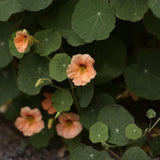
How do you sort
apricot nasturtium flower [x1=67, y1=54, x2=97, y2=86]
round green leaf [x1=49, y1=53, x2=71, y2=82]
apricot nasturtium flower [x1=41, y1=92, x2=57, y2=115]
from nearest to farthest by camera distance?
apricot nasturtium flower [x1=67, y1=54, x2=97, y2=86]
round green leaf [x1=49, y1=53, x2=71, y2=82]
apricot nasturtium flower [x1=41, y1=92, x2=57, y2=115]

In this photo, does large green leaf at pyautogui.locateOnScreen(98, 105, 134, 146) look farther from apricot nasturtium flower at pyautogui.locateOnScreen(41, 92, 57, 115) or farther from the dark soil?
the dark soil

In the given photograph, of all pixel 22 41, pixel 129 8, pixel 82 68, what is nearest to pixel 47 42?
pixel 22 41

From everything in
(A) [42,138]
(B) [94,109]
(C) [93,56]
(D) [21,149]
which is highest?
(C) [93,56]

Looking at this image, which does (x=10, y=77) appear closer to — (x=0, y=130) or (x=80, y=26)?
(x=0, y=130)

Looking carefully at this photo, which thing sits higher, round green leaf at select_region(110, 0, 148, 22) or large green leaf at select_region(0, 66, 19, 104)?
round green leaf at select_region(110, 0, 148, 22)

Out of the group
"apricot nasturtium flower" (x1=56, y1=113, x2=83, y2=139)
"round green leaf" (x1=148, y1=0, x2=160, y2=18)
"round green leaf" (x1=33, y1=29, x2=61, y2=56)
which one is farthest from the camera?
"apricot nasturtium flower" (x1=56, y1=113, x2=83, y2=139)

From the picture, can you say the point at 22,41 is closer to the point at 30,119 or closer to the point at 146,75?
the point at 30,119

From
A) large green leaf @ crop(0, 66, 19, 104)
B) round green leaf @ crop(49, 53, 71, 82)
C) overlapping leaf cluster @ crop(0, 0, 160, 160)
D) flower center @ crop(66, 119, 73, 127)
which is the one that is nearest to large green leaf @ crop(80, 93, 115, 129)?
overlapping leaf cluster @ crop(0, 0, 160, 160)
